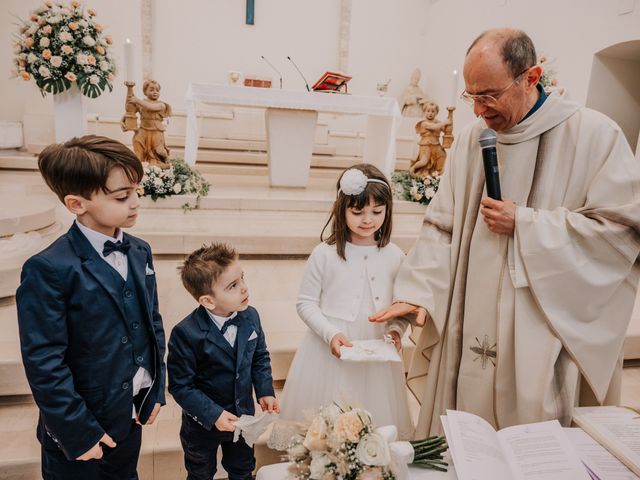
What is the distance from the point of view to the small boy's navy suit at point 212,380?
68.2 inches

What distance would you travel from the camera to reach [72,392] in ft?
4.69

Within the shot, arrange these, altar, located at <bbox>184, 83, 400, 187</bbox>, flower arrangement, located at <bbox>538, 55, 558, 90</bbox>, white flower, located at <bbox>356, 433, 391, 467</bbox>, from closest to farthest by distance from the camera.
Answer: white flower, located at <bbox>356, 433, 391, 467</bbox>
altar, located at <bbox>184, 83, 400, 187</bbox>
flower arrangement, located at <bbox>538, 55, 558, 90</bbox>

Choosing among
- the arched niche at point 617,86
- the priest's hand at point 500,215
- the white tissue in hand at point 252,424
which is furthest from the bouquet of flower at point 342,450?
the arched niche at point 617,86

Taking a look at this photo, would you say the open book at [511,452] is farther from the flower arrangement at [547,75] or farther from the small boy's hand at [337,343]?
the flower arrangement at [547,75]

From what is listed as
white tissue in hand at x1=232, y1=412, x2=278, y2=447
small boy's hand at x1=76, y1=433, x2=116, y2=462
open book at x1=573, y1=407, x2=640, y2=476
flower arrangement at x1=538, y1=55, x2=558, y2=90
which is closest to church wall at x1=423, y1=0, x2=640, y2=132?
flower arrangement at x1=538, y1=55, x2=558, y2=90

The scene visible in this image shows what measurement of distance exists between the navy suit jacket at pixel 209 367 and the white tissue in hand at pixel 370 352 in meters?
0.39

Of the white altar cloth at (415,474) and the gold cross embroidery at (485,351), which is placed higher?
the gold cross embroidery at (485,351)

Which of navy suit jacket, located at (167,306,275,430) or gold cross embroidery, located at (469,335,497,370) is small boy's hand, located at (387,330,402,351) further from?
navy suit jacket, located at (167,306,275,430)

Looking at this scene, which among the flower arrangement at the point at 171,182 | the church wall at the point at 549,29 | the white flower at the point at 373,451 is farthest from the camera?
the church wall at the point at 549,29

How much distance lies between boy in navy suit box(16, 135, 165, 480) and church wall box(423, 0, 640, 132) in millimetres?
6700

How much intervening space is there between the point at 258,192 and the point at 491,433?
16.4 feet

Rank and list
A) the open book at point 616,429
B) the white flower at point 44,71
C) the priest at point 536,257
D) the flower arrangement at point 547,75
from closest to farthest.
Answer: the open book at point 616,429 < the priest at point 536,257 < the white flower at point 44,71 < the flower arrangement at point 547,75

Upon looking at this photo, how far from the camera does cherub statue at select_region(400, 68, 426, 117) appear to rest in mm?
10562

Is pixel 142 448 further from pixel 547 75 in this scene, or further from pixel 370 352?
pixel 547 75
